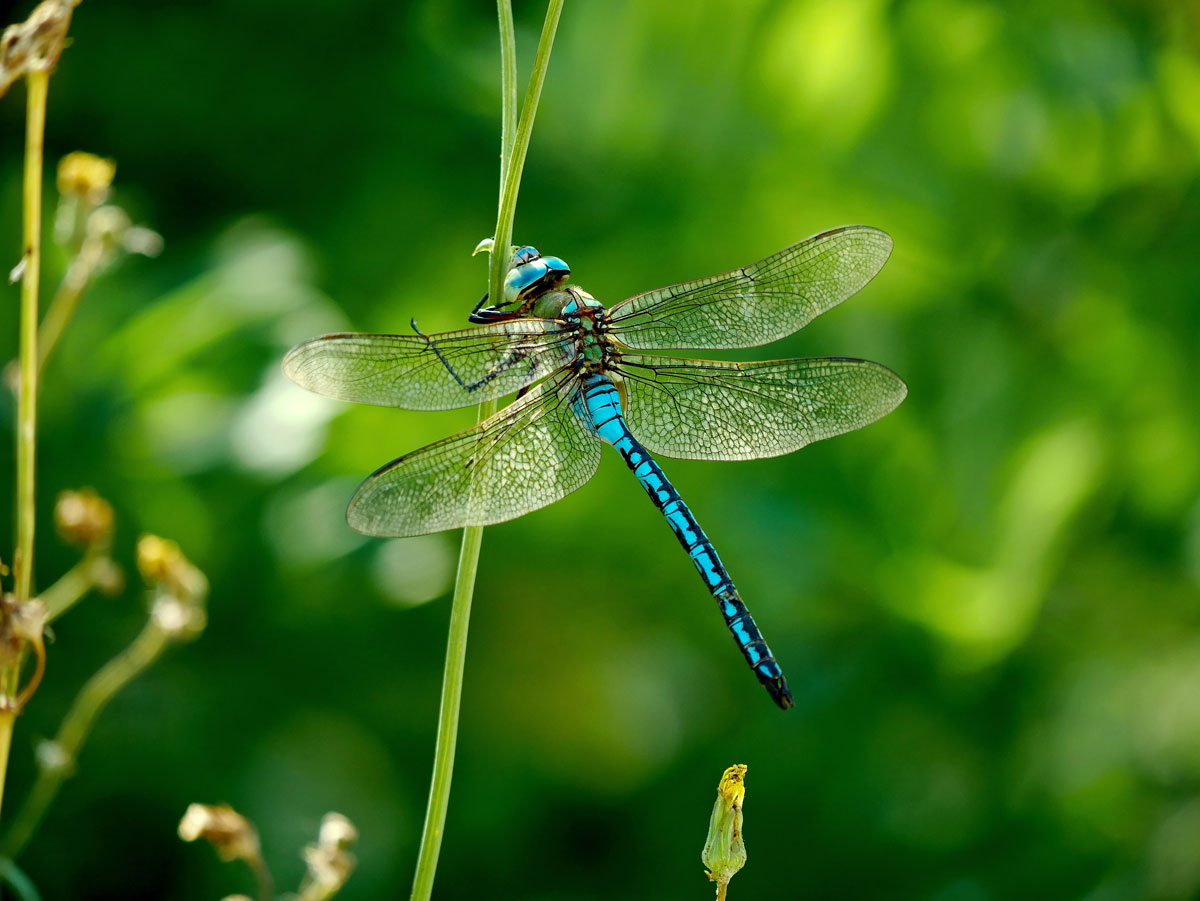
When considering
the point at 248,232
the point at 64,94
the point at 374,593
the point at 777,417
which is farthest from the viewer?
the point at 64,94

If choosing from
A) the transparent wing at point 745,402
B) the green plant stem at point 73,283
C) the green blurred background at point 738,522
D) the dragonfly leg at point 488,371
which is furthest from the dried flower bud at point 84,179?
the green blurred background at point 738,522

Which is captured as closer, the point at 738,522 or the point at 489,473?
the point at 489,473

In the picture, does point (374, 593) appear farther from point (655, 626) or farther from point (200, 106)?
point (200, 106)

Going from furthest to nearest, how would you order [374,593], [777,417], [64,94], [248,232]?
[64,94], [248,232], [374,593], [777,417]

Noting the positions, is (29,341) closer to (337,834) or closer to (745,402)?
(337,834)

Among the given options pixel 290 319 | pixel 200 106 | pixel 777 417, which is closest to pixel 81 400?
pixel 290 319

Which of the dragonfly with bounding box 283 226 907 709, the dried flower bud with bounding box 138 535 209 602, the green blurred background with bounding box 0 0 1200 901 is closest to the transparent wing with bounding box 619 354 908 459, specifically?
the dragonfly with bounding box 283 226 907 709

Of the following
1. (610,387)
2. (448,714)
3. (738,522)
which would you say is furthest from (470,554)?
(738,522)

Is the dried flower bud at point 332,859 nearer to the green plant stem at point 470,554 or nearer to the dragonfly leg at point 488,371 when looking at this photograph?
the green plant stem at point 470,554
